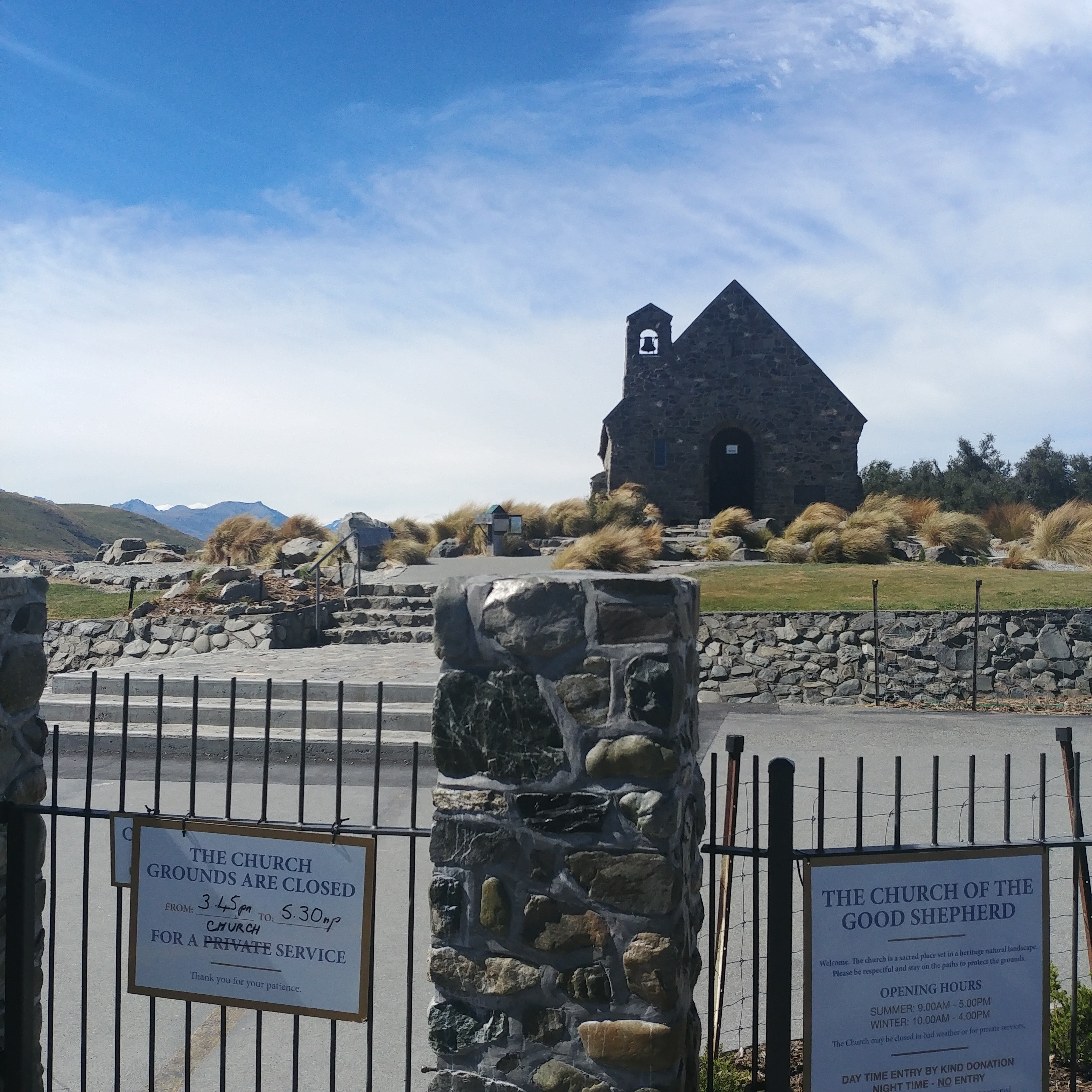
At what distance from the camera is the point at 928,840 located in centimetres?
656

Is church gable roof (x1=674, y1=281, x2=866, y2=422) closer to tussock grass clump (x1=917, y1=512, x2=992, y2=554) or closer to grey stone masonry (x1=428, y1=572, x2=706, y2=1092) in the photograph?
tussock grass clump (x1=917, y1=512, x2=992, y2=554)

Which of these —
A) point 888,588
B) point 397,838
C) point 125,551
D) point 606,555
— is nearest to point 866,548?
point 888,588

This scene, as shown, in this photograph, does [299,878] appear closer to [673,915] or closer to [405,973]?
[673,915]

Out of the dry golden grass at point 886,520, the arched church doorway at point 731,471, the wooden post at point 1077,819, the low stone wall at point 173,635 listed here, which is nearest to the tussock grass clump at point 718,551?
the dry golden grass at point 886,520

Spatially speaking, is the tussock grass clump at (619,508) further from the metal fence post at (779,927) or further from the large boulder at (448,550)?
the metal fence post at (779,927)

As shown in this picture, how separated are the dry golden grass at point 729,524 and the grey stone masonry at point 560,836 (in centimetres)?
2010

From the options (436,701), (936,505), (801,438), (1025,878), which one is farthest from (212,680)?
(801,438)

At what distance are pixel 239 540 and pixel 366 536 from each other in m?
4.06

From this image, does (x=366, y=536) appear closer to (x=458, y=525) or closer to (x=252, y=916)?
(x=458, y=525)

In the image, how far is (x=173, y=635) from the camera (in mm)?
15336

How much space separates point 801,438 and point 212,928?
86.1 ft

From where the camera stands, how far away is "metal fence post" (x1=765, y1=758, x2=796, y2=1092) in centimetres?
305

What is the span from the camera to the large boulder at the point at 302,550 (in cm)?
2127

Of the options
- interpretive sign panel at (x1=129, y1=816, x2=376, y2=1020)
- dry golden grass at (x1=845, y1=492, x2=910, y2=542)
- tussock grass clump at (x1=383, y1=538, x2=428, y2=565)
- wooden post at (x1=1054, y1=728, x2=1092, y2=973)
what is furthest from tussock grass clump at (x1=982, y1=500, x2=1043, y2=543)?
interpretive sign panel at (x1=129, y1=816, x2=376, y2=1020)
